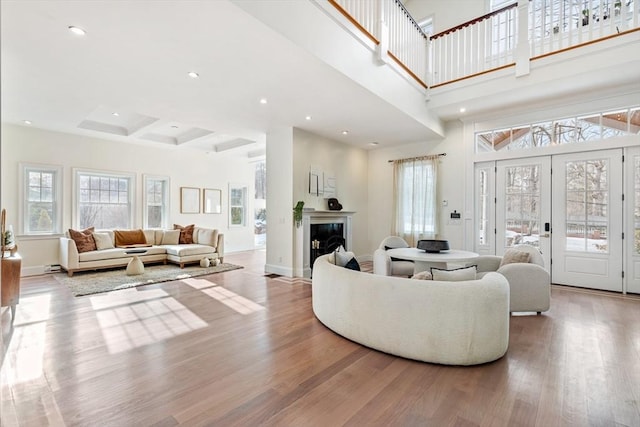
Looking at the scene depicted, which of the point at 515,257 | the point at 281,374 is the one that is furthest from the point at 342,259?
the point at 515,257

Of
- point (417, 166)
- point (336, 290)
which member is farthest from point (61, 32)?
point (417, 166)

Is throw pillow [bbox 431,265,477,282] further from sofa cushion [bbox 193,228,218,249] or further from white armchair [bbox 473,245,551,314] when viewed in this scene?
sofa cushion [bbox 193,228,218,249]

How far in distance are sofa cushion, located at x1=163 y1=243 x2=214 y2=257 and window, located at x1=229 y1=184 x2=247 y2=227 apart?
234 cm

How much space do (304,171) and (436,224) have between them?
9.15 ft

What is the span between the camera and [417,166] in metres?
6.88

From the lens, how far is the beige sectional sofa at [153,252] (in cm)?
588

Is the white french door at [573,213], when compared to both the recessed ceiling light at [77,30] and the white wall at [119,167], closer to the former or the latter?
the recessed ceiling light at [77,30]

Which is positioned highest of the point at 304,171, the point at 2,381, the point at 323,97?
the point at 323,97

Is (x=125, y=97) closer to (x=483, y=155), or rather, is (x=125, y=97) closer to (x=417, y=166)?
(x=417, y=166)

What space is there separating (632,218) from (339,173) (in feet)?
15.5

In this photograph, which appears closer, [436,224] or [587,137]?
[587,137]

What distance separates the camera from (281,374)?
2496 millimetres

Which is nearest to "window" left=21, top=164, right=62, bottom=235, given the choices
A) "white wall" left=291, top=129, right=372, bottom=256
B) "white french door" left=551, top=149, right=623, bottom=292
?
"white wall" left=291, top=129, right=372, bottom=256

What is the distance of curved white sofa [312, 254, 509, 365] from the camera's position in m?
2.61
